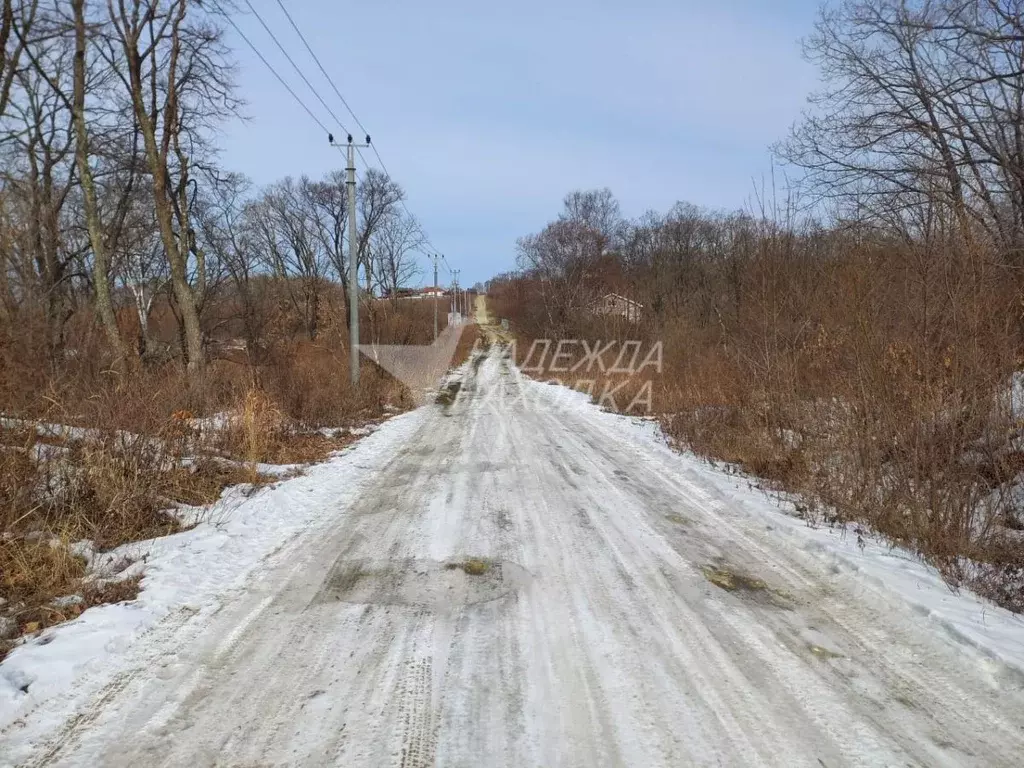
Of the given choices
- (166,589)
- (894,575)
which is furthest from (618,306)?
(166,589)

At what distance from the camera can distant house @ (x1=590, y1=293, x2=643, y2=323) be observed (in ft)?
105

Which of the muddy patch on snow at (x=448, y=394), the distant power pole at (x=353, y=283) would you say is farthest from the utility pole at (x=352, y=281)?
the muddy patch on snow at (x=448, y=394)

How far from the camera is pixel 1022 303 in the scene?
643 cm

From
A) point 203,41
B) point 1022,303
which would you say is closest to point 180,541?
point 1022,303

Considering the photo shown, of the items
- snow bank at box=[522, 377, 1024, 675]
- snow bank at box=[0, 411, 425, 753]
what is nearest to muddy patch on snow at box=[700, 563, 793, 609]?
snow bank at box=[522, 377, 1024, 675]

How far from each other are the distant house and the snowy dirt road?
26982mm

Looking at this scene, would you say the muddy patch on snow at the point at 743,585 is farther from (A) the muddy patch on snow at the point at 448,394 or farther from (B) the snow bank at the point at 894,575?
(A) the muddy patch on snow at the point at 448,394

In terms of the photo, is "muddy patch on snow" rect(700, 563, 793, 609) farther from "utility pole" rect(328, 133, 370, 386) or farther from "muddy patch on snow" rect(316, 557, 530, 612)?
"utility pole" rect(328, 133, 370, 386)

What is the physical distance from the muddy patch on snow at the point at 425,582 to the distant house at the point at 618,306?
27.2 metres

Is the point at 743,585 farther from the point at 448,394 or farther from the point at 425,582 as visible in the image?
the point at 448,394

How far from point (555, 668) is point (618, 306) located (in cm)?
3230

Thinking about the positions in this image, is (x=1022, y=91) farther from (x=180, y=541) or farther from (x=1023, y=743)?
(x=180, y=541)

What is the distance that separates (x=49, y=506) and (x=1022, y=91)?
14.5 meters

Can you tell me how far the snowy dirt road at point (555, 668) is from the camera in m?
2.62
